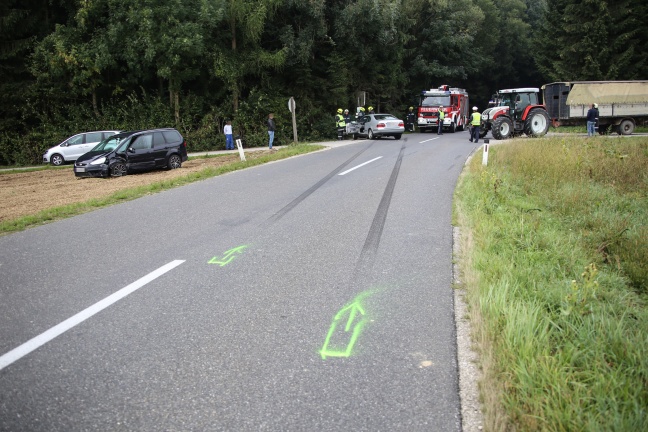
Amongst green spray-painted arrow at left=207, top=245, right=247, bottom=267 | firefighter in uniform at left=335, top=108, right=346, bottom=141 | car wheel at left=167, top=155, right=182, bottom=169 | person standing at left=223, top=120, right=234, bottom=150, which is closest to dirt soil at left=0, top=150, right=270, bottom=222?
car wheel at left=167, top=155, right=182, bottom=169

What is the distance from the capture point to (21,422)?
315 cm

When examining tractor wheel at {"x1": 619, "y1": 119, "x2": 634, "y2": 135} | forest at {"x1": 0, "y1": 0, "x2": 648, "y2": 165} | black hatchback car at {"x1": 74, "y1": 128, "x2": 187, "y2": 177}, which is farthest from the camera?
tractor wheel at {"x1": 619, "y1": 119, "x2": 634, "y2": 135}

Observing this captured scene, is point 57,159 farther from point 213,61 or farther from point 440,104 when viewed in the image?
point 440,104

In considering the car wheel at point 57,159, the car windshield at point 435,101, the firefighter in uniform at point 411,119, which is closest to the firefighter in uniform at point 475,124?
the car windshield at point 435,101

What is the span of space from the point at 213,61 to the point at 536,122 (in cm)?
1854

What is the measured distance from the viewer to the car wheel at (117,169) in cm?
1794

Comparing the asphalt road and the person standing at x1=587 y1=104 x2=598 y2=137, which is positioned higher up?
the person standing at x1=587 y1=104 x2=598 y2=137

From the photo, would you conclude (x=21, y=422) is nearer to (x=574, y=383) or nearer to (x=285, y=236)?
(x=574, y=383)

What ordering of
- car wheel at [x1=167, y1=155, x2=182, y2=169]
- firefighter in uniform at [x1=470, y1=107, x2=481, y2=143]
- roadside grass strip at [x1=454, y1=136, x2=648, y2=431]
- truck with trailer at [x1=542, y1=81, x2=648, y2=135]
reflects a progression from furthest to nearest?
truck with trailer at [x1=542, y1=81, x2=648, y2=135], firefighter in uniform at [x1=470, y1=107, x2=481, y2=143], car wheel at [x1=167, y1=155, x2=182, y2=169], roadside grass strip at [x1=454, y1=136, x2=648, y2=431]

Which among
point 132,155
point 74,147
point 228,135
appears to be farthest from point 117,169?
point 228,135

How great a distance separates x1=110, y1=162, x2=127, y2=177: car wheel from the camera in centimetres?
1794

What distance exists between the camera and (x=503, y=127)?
26.1 meters

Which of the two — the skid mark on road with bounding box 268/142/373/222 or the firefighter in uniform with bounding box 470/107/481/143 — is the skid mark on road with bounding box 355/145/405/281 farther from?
the firefighter in uniform with bounding box 470/107/481/143

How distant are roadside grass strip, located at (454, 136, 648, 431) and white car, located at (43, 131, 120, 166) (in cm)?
2069
